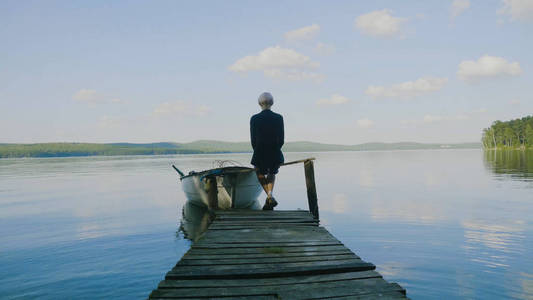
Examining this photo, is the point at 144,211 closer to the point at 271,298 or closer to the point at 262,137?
the point at 262,137

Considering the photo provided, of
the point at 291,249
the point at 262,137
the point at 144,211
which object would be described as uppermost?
the point at 262,137

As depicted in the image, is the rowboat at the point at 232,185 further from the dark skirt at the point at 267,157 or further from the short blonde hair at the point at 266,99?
the short blonde hair at the point at 266,99

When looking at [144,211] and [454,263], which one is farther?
[144,211]

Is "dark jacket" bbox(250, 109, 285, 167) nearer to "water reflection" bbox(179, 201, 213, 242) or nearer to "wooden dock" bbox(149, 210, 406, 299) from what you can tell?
"wooden dock" bbox(149, 210, 406, 299)

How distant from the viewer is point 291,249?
204 inches

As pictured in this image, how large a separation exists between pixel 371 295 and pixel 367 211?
1131cm

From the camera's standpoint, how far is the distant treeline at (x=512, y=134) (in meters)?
109

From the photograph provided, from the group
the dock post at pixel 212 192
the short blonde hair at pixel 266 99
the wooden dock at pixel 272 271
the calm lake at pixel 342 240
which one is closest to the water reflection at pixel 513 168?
the calm lake at pixel 342 240

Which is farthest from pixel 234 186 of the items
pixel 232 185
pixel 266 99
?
pixel 266 99

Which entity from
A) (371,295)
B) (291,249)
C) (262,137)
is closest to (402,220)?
(262,137)

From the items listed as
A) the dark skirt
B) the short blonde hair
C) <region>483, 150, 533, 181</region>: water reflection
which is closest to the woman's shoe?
the dark skirt

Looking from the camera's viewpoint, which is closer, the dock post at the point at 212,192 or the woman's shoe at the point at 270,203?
the woman's shoe at the point at 270,203

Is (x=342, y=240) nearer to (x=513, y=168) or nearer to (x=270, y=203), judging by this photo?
(x=270, y=203)

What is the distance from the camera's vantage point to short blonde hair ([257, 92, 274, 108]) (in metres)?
8.24
